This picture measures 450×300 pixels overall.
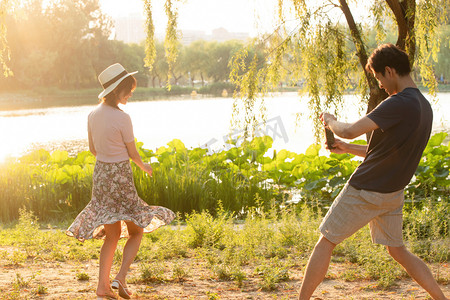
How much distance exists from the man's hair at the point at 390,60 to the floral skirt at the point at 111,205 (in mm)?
1675

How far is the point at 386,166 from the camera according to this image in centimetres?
277

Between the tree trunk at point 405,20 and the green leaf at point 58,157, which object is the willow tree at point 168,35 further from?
the green leaf at point 58,157

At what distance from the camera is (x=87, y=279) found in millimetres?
3916

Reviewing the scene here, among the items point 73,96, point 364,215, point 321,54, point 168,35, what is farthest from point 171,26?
point 73,96

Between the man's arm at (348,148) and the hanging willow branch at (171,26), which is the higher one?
the hanging willow branch at (171,26)

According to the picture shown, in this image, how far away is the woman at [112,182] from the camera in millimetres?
3322

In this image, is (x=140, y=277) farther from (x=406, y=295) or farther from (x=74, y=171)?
(x=74, y=171)

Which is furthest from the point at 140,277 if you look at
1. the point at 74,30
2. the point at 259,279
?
the point at 74,30

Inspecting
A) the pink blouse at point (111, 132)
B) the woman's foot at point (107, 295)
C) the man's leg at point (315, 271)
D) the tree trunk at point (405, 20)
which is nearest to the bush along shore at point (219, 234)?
the woman's foot at point (107, 295)

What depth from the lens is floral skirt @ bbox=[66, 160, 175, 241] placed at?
3354mm

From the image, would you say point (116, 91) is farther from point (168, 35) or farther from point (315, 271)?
point (168, 35)

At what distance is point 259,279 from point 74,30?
4659 centimetres

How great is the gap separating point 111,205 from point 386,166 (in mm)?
1741

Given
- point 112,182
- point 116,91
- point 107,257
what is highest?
point 116,91
